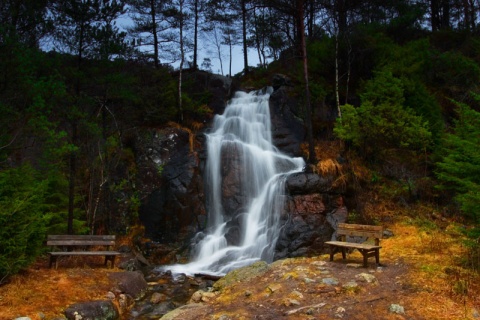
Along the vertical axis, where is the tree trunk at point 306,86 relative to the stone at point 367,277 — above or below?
above

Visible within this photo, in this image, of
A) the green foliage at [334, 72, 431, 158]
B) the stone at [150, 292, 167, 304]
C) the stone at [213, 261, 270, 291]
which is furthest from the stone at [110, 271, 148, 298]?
the green foliage at [334, 72, 431, 158]

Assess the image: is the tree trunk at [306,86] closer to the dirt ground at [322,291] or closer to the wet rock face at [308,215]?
the wet rock face at [308,215]

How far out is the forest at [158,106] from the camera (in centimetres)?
855

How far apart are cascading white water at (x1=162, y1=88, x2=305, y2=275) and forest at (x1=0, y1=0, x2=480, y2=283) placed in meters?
1.65

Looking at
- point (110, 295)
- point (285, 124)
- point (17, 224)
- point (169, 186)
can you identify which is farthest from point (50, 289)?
point (285, 124)

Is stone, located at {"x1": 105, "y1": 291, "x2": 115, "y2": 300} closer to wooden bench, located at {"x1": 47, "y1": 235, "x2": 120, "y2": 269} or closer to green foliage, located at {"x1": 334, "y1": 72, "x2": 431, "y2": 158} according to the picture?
wooden bench, located at {"x1": 47, "y1": 235, "x2": 120, "y2": 269}

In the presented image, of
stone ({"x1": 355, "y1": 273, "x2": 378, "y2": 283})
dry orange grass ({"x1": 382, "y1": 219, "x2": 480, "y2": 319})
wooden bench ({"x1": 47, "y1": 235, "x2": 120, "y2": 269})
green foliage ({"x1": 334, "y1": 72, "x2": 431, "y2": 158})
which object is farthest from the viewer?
green foliage ({"x1": 334, "y1": 72, "x2": 431, "y2": 158})

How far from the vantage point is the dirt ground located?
5695 millimetres

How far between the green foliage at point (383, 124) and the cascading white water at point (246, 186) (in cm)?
259

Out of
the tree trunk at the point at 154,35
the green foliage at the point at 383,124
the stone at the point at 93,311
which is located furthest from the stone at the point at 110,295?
the tree trunk at the point at 154,35

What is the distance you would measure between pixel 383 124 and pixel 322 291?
907 cm

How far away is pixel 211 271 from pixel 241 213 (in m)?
3.09

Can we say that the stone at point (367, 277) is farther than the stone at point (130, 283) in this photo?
No

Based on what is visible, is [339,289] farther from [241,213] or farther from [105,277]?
[241,213]
